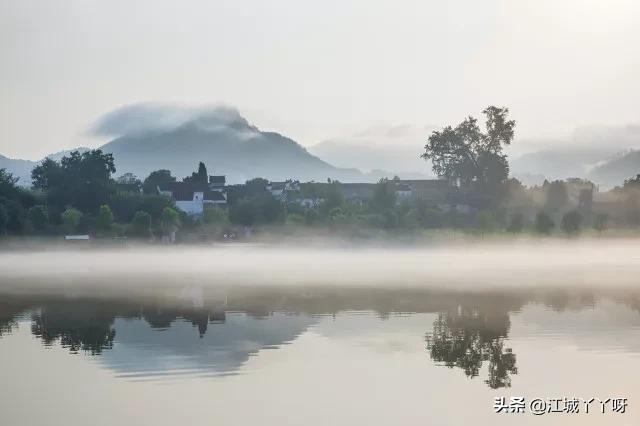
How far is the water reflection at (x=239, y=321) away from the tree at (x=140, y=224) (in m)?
46.6

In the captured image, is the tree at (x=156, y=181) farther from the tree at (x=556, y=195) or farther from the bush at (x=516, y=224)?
the tree at (x=556, y=195)

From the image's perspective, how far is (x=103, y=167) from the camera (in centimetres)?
9225

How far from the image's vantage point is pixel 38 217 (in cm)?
8006

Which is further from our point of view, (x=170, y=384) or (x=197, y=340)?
(x=197, y=340)

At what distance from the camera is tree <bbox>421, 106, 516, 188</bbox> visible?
104 metres

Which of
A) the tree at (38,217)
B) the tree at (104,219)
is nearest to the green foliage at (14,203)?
the tree at (38,217)

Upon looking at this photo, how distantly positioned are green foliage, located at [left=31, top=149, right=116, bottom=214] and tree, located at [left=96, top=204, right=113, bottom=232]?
4.43 metres

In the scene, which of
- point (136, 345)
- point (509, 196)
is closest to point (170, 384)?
point (136, 345)

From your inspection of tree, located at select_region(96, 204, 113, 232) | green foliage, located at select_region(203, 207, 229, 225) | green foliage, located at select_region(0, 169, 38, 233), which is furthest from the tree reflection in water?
green foliage, located at select_region(203, 207, 229, 225)

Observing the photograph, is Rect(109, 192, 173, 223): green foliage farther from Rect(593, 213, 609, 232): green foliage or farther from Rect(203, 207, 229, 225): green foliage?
Rect(593, 213, 609, 232): green foliage

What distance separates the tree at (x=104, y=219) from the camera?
83062 millimetres

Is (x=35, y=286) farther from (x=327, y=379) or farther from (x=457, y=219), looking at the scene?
(x=457, y=219)

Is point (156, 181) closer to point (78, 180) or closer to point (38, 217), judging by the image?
point (78, 180)

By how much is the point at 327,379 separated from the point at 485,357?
409 centimetres
